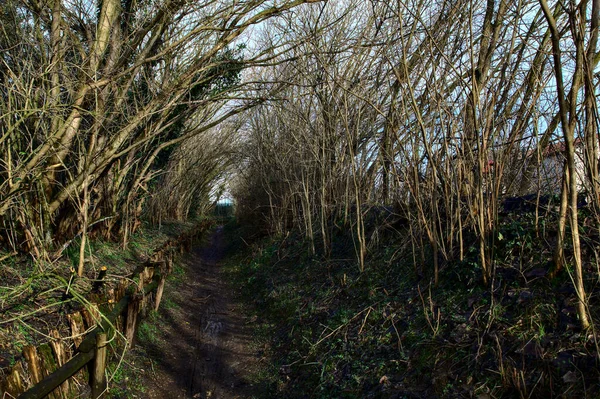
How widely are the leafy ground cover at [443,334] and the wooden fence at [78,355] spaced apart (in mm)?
1910

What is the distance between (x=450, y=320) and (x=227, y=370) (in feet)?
10.0

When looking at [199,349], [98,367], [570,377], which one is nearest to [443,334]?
[570,377]

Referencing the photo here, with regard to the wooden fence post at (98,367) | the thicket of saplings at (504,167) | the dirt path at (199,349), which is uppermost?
the thicket of saplings at (504,167)

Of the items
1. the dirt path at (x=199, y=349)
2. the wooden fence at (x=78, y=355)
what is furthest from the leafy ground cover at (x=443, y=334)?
the wooden fence at (x=78, y=355)

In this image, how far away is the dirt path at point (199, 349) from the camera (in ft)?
17.5

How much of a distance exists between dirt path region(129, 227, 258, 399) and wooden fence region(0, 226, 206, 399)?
0.63 m

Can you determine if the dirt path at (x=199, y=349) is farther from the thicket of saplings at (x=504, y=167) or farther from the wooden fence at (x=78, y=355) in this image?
the thicket of saplings at (x=504, y=167)

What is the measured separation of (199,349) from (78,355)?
10.5 ft

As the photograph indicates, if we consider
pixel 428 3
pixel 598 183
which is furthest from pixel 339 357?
pixel 428 3

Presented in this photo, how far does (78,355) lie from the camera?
12.0 ft

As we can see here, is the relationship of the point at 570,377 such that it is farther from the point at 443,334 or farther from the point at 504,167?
the point at 504,167

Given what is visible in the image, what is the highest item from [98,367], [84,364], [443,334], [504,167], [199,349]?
[504,167]

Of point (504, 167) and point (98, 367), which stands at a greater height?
point (504, 167)

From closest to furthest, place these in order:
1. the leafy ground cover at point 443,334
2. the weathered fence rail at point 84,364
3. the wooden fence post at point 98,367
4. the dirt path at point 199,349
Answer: the weathered fence rail at point 84,364, the leafy ground cover at point 443,334, the wooden fence post at point 98,367, the dirt path at point 199,349
